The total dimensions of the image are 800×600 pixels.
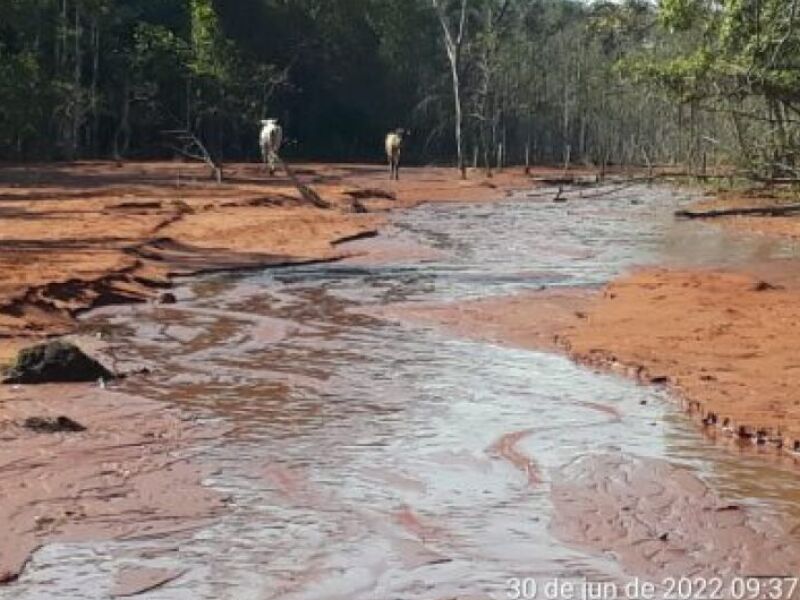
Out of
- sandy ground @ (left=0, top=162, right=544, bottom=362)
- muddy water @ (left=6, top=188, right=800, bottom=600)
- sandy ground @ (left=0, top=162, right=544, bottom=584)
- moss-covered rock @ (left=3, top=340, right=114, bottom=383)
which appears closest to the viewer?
muddy water @ (left=6, top=188, right=800, bottom=600)

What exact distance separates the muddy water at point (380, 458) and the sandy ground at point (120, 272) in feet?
0.99

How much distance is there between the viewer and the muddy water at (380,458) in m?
5.68

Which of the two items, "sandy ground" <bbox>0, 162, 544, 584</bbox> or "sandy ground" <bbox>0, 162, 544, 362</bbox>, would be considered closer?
"sandy ground" <bbox>0, 162, 544, 584</bbox>

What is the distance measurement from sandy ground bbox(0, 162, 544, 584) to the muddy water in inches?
11.9

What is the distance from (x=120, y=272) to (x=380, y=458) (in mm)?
8925

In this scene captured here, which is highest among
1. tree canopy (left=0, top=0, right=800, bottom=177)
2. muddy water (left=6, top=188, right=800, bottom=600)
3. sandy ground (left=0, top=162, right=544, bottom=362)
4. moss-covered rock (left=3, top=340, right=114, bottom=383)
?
tree canopy (left=0, top=0, right=800, bottom=177)

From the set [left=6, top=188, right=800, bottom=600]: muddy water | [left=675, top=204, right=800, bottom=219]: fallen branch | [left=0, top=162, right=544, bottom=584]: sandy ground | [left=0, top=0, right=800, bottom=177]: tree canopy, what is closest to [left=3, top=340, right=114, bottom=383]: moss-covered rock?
[left=0, top=162, right=544, bottom=584]: sandy ground

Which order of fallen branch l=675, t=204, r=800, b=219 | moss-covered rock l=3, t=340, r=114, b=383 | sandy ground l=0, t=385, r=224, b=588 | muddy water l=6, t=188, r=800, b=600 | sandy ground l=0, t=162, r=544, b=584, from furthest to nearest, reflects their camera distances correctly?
fallen branch l=675, t=204, r=800, b=219 → moss-covered rock l=3, t=340, r=114, b=383 → sandy ground l=0, t=162, r=544, b=584 → sandy ground l=0, t=385, r=224, b=588 → muddy water l=6, t=188, r=800, b=600

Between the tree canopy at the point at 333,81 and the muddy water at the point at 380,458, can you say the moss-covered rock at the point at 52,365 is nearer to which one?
the muddy water at the point at 380,458

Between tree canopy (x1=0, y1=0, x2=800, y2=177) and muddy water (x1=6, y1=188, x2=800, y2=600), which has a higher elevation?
tree canopy (x1=0, y1=0, x2=800, y2=177)

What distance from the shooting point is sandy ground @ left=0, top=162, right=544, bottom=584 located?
6.46 meters

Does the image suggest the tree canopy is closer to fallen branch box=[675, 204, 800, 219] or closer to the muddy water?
fallen branch box=[675, 204, 800, 219]

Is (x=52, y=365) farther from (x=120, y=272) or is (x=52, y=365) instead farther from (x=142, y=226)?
(x=142, y=226)

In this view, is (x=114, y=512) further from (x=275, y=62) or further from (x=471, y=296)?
(x=275, y=62)
